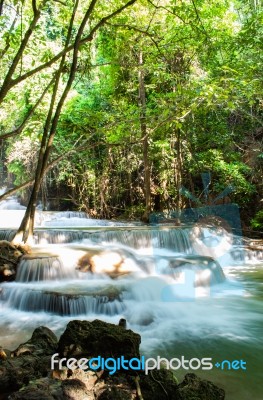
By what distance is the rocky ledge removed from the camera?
205 centimetres

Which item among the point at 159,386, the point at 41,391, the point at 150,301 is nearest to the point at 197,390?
the point at 159,386

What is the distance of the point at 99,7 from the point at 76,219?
340 inches

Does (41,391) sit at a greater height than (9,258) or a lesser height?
lesser

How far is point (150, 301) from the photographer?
221 inches

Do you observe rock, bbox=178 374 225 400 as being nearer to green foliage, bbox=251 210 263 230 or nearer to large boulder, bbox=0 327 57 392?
large boulder, bbox=0 327 57 392

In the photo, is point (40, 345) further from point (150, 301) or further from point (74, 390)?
point (150, 301)

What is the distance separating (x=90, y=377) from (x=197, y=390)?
725 millimetres

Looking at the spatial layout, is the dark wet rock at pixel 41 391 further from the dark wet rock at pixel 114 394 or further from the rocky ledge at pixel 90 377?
the dark wet rock at pixel 114 394

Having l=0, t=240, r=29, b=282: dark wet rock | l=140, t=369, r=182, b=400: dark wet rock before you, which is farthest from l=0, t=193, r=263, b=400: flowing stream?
l=140, t=369, r=182, b=400: dark wet rock

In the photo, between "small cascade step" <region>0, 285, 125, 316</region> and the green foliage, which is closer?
"small cascade step" <region>0, 285, 125, 316</region>

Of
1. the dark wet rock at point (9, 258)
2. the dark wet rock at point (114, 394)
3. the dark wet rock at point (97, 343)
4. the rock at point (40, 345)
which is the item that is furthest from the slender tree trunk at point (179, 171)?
the dark wet rock at point (114, 394)

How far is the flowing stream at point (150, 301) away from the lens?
3.90m

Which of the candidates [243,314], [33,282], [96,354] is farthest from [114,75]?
[96,354]

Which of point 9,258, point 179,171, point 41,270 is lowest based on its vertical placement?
point 41,270
